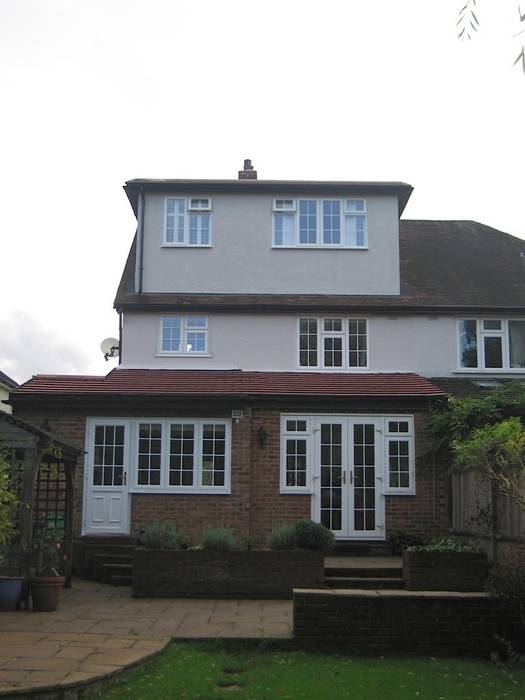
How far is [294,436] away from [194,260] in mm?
5277

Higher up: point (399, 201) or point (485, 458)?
point (399, 201)

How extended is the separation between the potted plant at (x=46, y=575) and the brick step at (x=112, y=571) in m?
1.65

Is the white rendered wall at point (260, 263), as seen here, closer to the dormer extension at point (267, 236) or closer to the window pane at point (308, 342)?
the dormer extension at point (267, 236)

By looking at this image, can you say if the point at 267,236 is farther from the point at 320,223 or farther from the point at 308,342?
the point at 308,342

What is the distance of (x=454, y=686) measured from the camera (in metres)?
7.98

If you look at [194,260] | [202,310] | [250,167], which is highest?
[250,167]

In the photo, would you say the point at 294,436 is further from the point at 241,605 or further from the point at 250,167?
the point at 250,167

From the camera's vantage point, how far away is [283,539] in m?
14.0

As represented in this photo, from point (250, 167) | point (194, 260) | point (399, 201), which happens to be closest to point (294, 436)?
point (194, 260)

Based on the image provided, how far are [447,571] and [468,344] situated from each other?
7.73 meters

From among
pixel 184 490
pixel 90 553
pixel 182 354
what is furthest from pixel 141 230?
pixel 90 553

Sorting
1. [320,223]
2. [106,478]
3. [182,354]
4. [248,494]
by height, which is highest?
[320,223]

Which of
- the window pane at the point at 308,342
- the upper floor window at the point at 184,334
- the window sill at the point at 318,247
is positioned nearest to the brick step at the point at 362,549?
the window pane at the point at 308,342

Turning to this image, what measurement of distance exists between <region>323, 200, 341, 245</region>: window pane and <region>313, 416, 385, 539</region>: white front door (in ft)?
16.0
